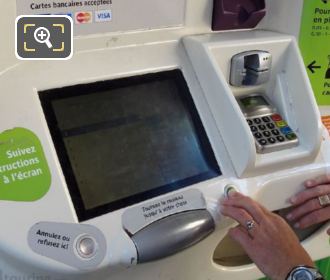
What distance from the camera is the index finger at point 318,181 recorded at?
1321 mm

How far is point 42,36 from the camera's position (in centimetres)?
114

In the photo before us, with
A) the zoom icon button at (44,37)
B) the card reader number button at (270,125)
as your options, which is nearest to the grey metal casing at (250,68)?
the card reader number button at (270,125)

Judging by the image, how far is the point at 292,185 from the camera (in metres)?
1.30

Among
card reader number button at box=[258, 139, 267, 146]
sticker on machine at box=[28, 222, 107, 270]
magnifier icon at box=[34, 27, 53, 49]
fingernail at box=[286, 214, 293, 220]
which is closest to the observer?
sticker on machine at box=[28, 222, 107, 270]

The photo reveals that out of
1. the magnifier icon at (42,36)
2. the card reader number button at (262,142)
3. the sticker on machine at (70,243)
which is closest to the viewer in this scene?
the sticker on machine at (70,243)

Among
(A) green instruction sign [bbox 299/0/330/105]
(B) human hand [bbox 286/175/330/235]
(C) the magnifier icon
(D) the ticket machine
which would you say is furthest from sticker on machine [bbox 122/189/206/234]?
(A) green instruction sign [bbox 299/0/330/105]

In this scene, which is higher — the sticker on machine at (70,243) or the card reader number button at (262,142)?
the card reader number button at (262,142)

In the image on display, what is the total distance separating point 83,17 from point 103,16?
0.15 ft

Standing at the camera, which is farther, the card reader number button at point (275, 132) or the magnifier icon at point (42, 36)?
the card reader number button at point (275, 132)

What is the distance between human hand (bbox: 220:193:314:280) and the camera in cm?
118

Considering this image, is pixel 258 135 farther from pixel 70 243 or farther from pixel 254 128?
pixel 70 243

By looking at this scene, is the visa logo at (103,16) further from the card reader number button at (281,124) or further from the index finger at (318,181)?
the index finger at (318,181)

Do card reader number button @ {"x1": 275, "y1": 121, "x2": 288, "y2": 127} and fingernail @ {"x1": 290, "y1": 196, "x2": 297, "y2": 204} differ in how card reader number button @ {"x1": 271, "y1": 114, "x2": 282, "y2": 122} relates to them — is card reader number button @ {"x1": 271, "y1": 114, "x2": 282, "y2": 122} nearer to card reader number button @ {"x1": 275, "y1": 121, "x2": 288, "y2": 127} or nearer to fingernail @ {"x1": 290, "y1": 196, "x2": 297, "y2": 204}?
card reader number button @ {"x1": 275, "y1": 121, "x2": 288, "y2": 127}

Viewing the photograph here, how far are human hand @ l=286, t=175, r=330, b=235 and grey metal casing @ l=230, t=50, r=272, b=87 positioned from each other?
11.1 inches
